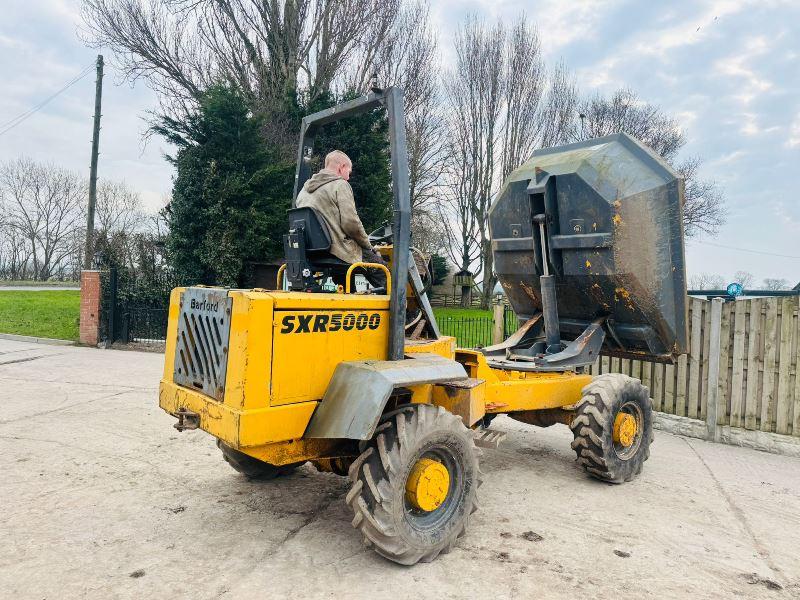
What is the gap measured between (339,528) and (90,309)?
11.9 meters

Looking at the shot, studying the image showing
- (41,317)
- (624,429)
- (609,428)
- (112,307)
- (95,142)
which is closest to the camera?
(609,428)

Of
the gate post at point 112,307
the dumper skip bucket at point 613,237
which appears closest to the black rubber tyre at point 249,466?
the dumper skip bucket at point 613,237

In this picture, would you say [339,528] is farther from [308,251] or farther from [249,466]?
[308,251]

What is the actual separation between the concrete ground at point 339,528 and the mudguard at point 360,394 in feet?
2.70

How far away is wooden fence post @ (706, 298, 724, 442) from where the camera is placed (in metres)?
6.83

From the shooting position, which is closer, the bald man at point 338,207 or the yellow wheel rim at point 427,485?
the yellow wheel rim at point 427,485

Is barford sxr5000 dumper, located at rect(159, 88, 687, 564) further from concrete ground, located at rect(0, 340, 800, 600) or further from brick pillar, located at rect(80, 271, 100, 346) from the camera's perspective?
brick pillar, located at rect(80, 271, 100, 346)

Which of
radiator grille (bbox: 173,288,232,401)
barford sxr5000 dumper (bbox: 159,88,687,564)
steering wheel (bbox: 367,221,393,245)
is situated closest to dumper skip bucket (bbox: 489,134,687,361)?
barford sxr5000 dumper (bbox: 159,88,687,564)

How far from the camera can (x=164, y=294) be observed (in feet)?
45.8

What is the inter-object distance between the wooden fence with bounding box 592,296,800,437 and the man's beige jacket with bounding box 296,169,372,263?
4.98 meters

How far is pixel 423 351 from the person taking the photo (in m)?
4.11

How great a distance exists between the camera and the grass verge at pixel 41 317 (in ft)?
49.0

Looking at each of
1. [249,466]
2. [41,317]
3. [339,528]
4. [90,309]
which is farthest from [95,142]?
[339,528]

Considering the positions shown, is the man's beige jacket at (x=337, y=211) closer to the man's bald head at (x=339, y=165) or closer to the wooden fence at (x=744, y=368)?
the man's bald head at (x=339, y=165)
